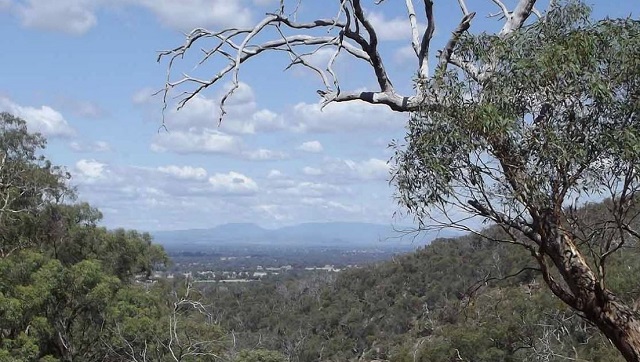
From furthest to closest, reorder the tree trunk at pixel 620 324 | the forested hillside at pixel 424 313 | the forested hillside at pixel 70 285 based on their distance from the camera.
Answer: the forested hillside at pixel 424 313 < the forested hillside at pixel 70 285 < the tree trunk at pixel 620 324

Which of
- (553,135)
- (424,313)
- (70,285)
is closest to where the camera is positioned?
(553,135)

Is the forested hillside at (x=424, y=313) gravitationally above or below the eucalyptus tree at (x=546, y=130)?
below

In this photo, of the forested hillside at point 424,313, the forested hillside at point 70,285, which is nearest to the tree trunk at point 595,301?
the forested hillside at point 70,285

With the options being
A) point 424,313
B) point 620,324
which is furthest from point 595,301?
point 424,313

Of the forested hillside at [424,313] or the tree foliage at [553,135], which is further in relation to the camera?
the forested hillside at [424,313]

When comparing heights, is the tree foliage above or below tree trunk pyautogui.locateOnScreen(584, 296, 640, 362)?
above

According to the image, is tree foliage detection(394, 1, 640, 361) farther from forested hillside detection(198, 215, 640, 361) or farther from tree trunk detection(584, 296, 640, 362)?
forested hillside detection(198, 215, 640, 361)

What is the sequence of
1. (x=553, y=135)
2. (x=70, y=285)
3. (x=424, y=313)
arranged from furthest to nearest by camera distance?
1. (x=424, y=313)
2. (x=70, y=285)
3. (x=553, y=135)

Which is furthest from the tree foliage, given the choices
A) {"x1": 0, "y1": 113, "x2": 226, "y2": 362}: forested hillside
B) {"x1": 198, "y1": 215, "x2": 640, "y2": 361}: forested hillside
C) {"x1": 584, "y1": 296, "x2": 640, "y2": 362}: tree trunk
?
{"x1": 198, "y1": 215, "x2": 640, "y2": 361}: forested hillside

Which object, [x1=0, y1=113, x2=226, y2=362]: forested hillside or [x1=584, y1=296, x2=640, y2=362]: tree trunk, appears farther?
[x1=0, y1=113, x2=226, y2=362]: forested hillside

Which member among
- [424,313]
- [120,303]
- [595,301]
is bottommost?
[424,313]

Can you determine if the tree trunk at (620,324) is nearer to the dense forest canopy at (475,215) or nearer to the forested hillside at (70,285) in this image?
the dense forest canopy at (475,215)

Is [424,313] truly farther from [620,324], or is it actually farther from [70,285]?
[620,324]

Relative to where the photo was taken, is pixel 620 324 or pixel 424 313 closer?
pixel 620 324
